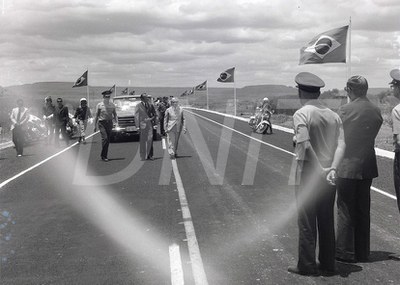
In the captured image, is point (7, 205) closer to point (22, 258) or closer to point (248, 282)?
point (22, 258)

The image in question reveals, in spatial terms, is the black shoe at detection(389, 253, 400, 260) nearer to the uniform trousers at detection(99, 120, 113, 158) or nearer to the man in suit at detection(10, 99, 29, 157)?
the uniform trousers at detection(99, 120, 113, 158)

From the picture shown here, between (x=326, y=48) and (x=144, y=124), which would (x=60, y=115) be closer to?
(x=144, y=124)

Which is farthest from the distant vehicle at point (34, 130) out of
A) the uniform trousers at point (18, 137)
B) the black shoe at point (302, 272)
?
the black shoe at point (302, 272)

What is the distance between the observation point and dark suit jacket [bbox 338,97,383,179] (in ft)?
18.9

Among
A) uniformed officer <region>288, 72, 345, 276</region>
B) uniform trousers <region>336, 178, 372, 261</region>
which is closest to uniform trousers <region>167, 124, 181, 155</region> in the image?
uniform trousers <region>336, 178, 372, 261</region>

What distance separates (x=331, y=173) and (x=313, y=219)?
0.55 m

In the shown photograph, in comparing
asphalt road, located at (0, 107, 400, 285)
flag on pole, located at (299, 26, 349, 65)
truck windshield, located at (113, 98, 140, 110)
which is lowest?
asphalt road, located at (0, 107, 400, 285)

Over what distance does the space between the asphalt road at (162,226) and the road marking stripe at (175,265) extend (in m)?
0.01

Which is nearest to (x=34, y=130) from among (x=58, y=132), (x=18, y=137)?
(x=58, y=132)

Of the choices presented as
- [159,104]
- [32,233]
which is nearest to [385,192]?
[32,233]

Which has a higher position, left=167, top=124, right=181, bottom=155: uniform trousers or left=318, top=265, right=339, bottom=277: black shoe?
left=167, top=124, right=181, bottom=155: uniform trousers

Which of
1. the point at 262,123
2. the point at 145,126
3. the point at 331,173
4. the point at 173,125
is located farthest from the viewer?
the point at 262,123

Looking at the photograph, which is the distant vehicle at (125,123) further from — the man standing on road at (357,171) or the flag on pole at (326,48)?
the man standing on road at (357,171)

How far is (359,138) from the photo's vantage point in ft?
19.0
